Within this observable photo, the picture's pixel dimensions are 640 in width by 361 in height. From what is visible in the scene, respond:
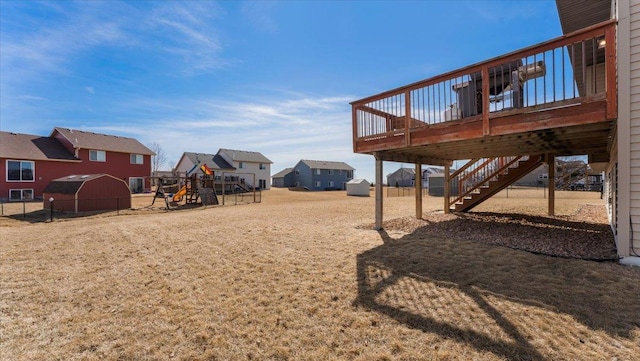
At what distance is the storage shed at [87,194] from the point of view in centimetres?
1512

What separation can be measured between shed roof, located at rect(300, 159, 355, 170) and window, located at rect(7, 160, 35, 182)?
32.4 metres

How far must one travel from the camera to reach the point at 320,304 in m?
3.78

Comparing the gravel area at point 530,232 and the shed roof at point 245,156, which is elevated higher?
the shed roof at point 245,156

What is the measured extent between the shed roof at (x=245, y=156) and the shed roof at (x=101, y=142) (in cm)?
1173

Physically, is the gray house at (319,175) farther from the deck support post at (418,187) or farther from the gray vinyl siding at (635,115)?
the gray vinyl siding at (635,115)

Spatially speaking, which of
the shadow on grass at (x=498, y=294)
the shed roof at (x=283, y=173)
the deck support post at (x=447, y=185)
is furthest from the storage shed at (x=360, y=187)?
the shadow on grass at (x=498, y=294)

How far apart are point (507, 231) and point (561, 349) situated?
5.66 m

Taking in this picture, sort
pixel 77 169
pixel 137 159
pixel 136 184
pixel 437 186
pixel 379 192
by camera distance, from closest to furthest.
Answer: pixel 379 192 → pixel 77 169 → pixel 136 184 → pixel 137 159 → pixel 437 186

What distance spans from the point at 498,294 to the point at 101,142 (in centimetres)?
3282

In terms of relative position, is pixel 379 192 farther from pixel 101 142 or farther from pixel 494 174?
pixel 101 142

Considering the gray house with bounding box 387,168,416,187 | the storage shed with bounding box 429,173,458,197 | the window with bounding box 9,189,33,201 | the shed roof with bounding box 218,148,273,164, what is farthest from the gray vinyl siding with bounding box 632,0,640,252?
the gray house with bounding box 387,168,416,187

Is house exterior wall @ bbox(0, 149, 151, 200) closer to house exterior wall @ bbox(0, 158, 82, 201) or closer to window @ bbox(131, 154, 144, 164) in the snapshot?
house exterior wall @ bbox(0, 158, 82, 201)

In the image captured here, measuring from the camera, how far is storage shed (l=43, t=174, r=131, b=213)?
1512 cm

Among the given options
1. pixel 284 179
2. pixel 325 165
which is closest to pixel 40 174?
pixel 284 179
